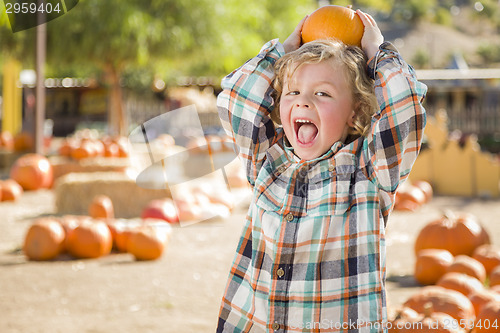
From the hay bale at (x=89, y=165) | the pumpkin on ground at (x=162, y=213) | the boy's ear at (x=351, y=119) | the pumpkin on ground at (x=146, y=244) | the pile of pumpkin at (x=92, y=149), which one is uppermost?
the pile of pumpkin at (x=92, y=149)

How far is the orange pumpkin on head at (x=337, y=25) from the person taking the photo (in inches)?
87.0

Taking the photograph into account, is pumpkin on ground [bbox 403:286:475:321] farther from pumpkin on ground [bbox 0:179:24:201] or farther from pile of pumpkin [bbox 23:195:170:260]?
pumpkin on ground [bbox 0:179:24:201]

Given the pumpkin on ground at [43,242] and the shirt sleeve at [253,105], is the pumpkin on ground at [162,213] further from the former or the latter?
the shirt sleeve at [253,105]

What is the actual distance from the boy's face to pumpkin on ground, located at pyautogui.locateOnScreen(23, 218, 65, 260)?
13.1ft

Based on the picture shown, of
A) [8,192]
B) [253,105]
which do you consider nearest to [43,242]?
[253,105]

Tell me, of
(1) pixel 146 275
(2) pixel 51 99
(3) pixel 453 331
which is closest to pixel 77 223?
(1) pixel 146 275

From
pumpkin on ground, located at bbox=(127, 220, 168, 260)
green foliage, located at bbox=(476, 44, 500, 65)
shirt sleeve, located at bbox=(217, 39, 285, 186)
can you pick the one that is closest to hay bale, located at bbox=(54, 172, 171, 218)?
pumpkin on ground, located at bbox=(127, 220, 168, 260)

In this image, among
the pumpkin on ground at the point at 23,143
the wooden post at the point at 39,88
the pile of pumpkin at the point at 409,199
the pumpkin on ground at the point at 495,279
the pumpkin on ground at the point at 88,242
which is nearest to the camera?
the pumpkin on ground at the point at 495,279

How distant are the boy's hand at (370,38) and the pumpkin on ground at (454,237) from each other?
346cm

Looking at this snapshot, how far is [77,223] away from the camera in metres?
6.05

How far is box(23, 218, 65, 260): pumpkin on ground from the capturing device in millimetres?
5516

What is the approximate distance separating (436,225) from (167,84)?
2966 centimetres

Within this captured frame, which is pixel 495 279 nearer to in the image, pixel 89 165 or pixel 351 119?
pixel 351 119

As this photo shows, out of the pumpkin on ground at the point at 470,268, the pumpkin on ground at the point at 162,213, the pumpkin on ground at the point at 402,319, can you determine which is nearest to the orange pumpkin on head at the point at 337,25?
the pumpkin on ground at the point at 402,319
